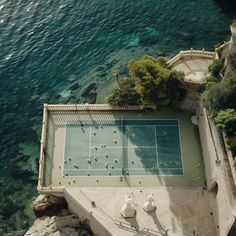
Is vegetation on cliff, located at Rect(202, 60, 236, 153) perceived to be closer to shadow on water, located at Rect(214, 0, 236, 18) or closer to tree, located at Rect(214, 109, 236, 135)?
tree, located at Rect(214, 109, 236, 135)

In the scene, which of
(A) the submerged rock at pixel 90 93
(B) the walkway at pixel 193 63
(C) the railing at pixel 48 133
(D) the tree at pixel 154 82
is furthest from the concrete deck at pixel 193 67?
(A) the submerged rock at pixel 90 93

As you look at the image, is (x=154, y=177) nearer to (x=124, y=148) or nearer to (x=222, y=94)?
(x=124, y=148)

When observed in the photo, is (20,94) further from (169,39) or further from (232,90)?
(232,90)

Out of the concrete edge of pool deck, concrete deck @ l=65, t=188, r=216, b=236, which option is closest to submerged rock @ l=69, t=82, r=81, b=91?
the concrete edge of pool deck

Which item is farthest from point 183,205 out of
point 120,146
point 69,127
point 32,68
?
point 32,68

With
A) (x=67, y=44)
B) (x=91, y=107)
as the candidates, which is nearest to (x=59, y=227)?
(x=91, y=107)

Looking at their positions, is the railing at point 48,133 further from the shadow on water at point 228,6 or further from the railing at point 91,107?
the shadow on water at point 228,6
